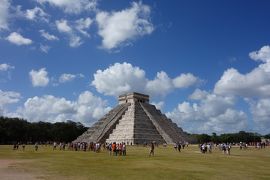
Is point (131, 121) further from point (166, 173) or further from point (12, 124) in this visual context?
point (166, 173)

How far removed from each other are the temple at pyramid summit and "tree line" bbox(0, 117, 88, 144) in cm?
1601

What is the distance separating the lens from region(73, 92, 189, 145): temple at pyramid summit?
74.5 meters

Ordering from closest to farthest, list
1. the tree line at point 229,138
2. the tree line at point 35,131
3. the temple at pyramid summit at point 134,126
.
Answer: the temple at pyramid summit at point 134,126 < the tree line at point 35,131 < the tree line at point 229,138

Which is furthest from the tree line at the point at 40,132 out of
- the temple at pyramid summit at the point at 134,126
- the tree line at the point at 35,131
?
the temple at pyramid summit at the point at 134,126

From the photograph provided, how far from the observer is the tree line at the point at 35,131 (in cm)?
8925

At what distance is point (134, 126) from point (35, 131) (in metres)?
35.2

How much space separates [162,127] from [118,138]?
44.5 ft

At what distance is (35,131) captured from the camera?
98000 mm

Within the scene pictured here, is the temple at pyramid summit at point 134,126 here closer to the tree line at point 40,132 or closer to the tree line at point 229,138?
the tree line at point 40,132

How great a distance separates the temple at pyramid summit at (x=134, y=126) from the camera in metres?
74.5

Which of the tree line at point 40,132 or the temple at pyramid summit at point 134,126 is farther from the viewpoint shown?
the tree line at point 40,132

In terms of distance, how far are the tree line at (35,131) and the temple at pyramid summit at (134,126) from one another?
16.0 meters

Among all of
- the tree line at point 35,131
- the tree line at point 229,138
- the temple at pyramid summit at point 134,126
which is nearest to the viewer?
the temple at pyramid summit at point 134,126

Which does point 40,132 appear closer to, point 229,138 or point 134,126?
point 134,126
